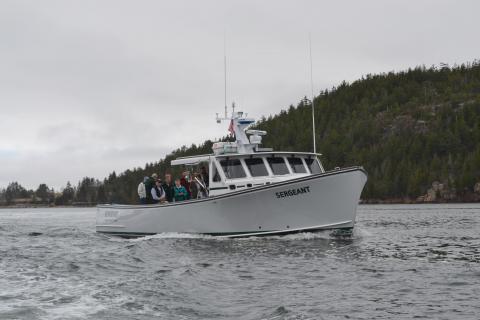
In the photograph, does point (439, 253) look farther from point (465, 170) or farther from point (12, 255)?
point (465, 170)

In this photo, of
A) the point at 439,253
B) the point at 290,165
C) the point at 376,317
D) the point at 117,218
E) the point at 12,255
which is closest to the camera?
the point at 376,317

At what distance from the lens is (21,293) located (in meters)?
13.5

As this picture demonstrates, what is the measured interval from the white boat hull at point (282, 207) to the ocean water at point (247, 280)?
0.51 meters

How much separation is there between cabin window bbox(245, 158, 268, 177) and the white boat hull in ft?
7.00

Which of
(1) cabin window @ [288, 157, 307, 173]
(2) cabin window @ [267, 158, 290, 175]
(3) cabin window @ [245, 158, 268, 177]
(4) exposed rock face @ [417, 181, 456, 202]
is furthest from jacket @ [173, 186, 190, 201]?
(4) exposed rock face @ [417, 181, 456, 202]

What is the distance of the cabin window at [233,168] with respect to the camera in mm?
24562

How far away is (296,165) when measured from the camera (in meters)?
25.1

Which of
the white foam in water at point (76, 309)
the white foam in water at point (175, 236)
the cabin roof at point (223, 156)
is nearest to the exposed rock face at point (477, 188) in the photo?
the cabin roof at point (223, 156)

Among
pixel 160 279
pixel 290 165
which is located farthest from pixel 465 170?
pixel 160 279

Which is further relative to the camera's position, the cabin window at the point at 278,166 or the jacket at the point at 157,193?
the jacket at the point at 157,193

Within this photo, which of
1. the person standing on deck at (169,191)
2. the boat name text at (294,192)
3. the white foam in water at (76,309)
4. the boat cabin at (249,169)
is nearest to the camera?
the white foam in water at (76,309)

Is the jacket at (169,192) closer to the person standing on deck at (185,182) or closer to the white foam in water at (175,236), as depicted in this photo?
the person standing on deck at (185,182)

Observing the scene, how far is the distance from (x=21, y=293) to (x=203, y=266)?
5.48 m

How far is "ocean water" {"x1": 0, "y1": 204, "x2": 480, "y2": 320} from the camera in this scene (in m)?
11.6
